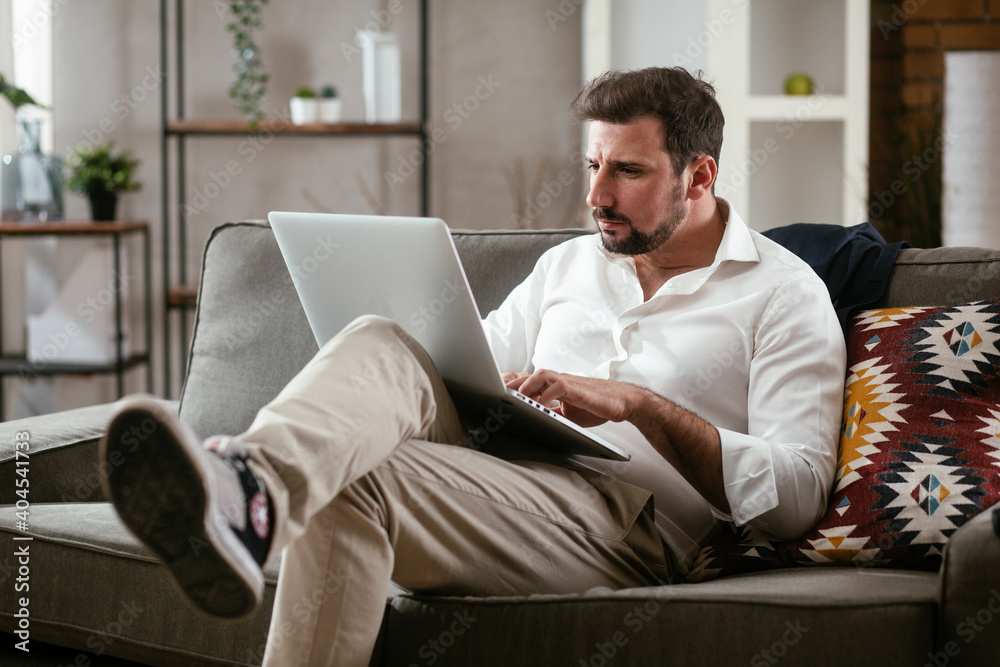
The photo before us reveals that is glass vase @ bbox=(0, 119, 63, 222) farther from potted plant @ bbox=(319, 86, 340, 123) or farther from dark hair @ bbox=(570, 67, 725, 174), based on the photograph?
dark hair @ bbox=(570, 67, 725, 174)

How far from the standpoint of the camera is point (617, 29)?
292cm

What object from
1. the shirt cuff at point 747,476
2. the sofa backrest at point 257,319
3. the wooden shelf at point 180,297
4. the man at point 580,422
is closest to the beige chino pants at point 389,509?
the man at point 580,422

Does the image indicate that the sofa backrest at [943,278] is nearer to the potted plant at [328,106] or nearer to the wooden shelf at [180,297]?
the potted plant at [328,106]

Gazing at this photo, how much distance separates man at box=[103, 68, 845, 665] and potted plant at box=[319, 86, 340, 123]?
1.51 metres

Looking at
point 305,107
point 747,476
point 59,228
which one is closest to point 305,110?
point 305,107

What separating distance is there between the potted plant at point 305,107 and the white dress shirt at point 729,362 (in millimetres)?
1572

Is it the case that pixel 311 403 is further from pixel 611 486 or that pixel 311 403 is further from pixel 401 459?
pixel 611 486

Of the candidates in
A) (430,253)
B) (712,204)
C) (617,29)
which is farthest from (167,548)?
(617,29)

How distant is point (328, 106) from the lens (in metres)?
2.96

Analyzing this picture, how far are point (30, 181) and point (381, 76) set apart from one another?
109 centimetres

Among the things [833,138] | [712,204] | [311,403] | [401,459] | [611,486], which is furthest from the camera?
[833,138]

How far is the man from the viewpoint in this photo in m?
0.89

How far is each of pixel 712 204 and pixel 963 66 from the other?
1.79 ft

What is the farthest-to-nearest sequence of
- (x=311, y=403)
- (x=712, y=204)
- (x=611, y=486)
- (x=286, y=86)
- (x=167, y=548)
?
(x=286, y=86) → (x=712, y=204) → (x=611, y=486) → (x=311, y=403) → (x=167, y=548)
